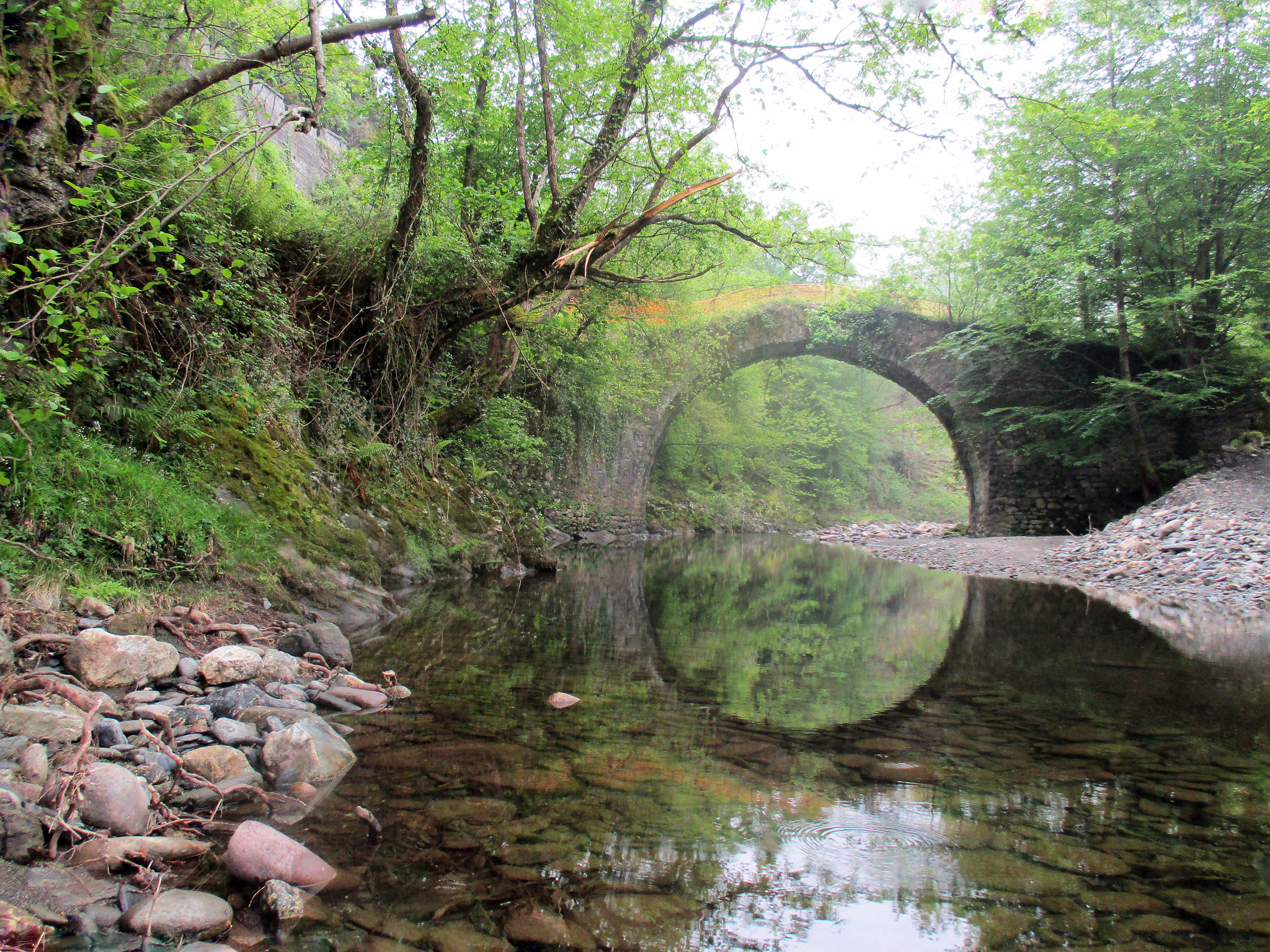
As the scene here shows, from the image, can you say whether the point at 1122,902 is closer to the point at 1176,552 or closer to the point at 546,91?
the point at 546,91

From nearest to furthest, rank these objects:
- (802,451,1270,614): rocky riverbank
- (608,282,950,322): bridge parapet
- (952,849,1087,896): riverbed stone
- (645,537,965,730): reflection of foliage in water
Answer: (952,849,1087,896): riverbed stone
(645,537,965,730): reflection of foliage in water
(802,451,1270,614): rocky riverbank
(608,282,950,322): bridge parapet

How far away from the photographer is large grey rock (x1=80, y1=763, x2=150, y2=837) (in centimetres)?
160

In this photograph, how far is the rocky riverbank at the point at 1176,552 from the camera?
675 centimetres

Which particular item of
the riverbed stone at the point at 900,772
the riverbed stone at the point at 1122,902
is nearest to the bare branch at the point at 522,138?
the riverbed stone at the point at 900,772

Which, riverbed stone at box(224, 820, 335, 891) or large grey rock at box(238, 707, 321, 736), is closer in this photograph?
Answer: riverbed stone at box(224, 820, 335, 891)

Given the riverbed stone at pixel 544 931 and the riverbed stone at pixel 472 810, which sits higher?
the riverbed stone at pixel 472 810

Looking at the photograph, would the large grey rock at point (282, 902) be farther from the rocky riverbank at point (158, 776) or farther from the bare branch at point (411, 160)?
the bare branch at point (411, 160)

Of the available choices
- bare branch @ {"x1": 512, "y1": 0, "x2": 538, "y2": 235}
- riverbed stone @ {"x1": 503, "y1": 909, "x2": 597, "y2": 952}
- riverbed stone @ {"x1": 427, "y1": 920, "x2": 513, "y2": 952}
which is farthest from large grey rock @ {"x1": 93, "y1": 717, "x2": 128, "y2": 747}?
bare branch @ {"x1": 512, "y1": 0, "x2": 538, "y2": 235}

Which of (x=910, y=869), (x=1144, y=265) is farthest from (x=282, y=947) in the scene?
(x=1144, y=265)

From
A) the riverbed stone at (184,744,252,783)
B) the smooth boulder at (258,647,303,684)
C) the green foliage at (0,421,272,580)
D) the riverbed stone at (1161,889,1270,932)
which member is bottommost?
the riverbed stone at (184,744,252,783)

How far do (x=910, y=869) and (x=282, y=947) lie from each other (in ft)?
4.62

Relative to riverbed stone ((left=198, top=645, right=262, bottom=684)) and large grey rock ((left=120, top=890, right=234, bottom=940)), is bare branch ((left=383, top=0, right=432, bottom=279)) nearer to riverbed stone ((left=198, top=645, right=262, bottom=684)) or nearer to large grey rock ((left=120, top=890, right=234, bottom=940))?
riverbed stone ((left=198, top=645, right=262, bottom=684))

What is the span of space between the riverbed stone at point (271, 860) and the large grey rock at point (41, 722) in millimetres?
716

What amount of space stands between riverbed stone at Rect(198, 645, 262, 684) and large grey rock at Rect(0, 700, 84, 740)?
68cm
